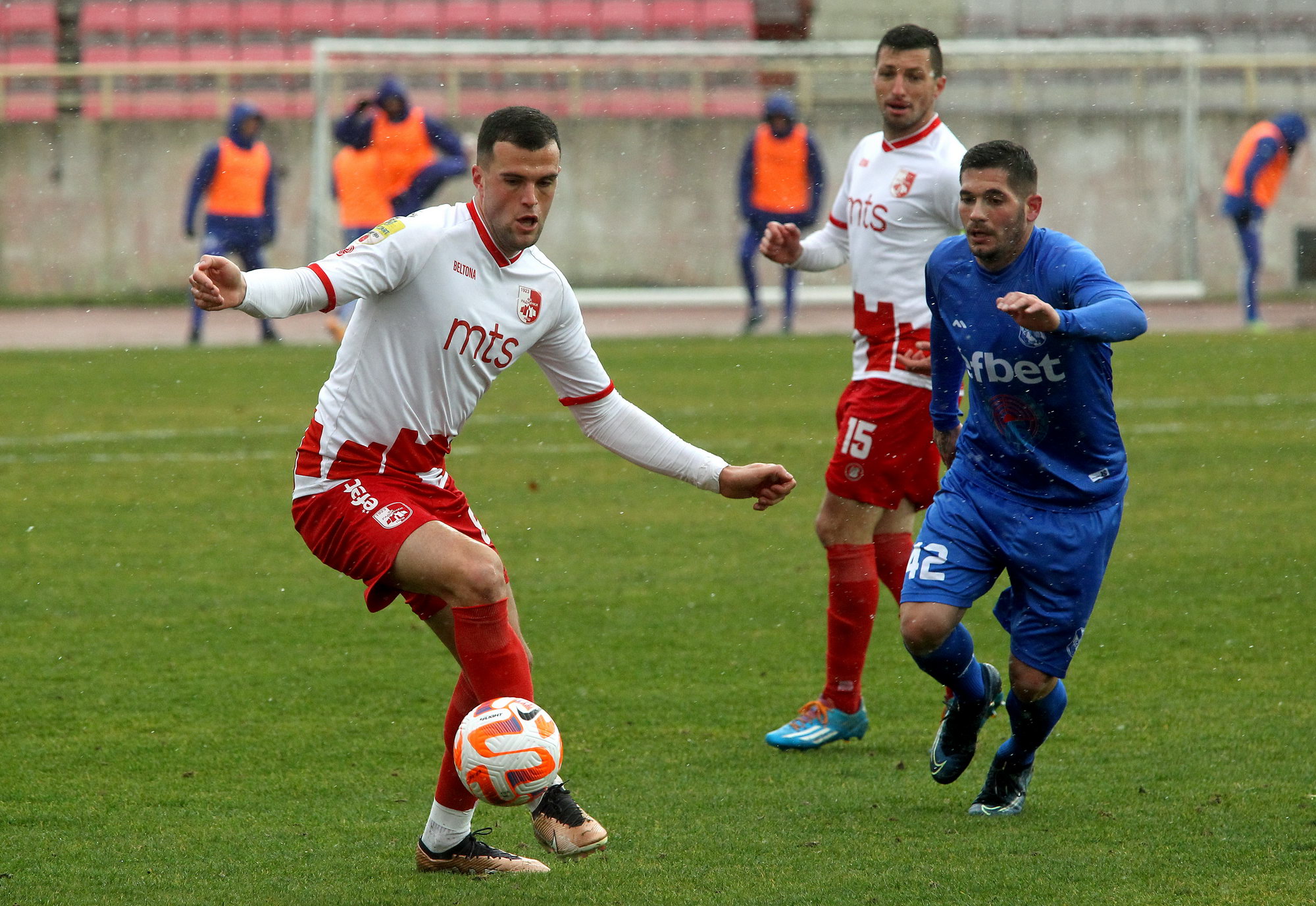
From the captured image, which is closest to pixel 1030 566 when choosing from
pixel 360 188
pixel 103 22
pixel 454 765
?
pixel 454 765

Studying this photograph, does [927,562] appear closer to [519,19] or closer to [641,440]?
[641,440]

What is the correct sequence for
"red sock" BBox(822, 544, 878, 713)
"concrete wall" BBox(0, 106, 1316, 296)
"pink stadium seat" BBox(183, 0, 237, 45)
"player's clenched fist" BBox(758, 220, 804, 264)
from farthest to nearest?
"pink stadium seat" BBox(183, 0, 237, 45)
"concrete wall" BBox(0, 106, 1316, 296)
"player's clenched fist" BBox(758, 220, 804, 264)
"red sock" BBox(822, 544, 878, 713)

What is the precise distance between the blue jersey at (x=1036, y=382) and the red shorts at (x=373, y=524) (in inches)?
56.6

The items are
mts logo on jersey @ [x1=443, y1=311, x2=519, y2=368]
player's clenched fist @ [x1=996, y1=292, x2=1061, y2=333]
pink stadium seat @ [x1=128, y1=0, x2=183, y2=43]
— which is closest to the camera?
player's clenched fist @ [x1=996, y1=292, x2=1061, y2=333]

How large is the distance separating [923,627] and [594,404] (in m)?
1.07

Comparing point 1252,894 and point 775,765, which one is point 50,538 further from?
point 1252,894

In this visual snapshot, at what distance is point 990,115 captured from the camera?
20812 mm

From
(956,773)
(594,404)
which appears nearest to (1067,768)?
(956,773)

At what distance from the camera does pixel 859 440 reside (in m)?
5.43

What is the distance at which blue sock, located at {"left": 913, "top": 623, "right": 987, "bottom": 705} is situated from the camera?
14.6 feet

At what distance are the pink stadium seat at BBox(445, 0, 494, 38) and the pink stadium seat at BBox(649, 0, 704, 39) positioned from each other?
96.7 inches

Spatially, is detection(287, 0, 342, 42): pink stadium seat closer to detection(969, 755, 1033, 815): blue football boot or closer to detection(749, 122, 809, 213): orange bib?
detection(749, 122, 809, 213): orange bib

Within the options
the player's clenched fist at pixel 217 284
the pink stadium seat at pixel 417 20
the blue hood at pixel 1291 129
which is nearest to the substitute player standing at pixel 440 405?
the player's clenched fist at pixel 217 284

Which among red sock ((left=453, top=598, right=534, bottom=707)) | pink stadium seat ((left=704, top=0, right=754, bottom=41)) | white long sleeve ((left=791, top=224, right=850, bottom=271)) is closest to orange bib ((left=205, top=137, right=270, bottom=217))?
pink stadium seat ((left=704, top=0, right=754, bottom=41))
